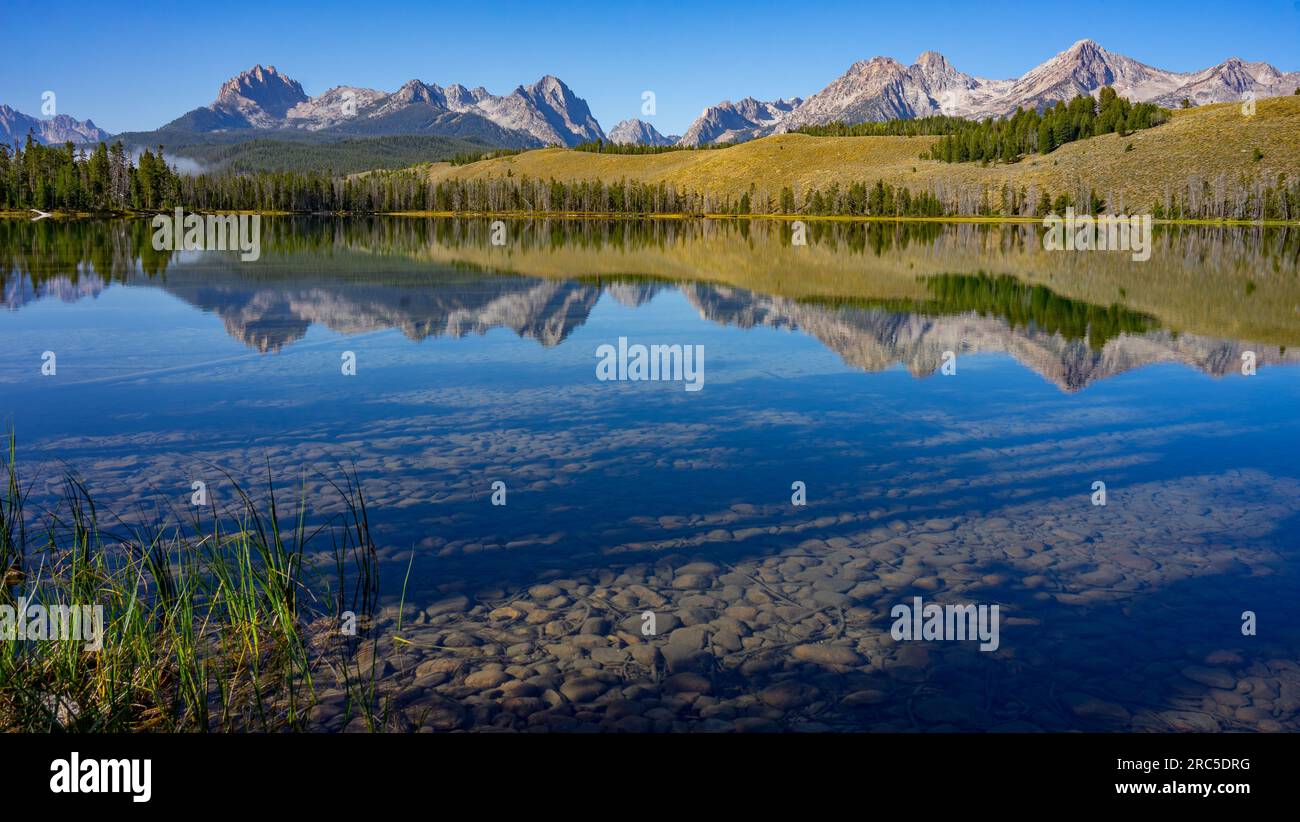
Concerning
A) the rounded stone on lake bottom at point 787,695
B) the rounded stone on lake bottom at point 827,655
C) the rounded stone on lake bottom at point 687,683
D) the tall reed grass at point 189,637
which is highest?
the tall reed grass at point 189,637

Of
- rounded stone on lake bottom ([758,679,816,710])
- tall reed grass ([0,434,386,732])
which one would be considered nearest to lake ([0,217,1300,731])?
rounded stone on lake bottom ([758,679,816,710])

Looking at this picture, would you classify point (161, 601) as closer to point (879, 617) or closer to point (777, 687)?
point (777, 687)

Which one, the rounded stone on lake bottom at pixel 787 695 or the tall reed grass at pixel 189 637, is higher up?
the tall reed grass at pixel 189 637

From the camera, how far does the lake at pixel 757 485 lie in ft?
29.5

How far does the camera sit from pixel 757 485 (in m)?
15.1

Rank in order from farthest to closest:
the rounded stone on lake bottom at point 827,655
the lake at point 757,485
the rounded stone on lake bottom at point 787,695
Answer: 1. the rounded stone on lake bottom at point 827,655
2. the lake at point 757,485
3. the rounded stone on lake bottom at point 787,695

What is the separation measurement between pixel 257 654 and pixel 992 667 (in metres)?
7.00

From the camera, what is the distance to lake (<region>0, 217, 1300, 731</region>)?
29.5ft

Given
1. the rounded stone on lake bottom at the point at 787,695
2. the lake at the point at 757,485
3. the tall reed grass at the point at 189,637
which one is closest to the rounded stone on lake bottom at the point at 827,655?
the lake at the point at 757,485

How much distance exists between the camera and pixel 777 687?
8.81 metres

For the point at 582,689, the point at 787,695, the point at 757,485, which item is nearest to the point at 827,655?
the point at 787,695

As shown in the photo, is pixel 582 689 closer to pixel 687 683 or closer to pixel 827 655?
pixel 687 683

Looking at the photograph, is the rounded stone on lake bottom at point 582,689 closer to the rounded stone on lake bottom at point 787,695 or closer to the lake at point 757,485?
the lake at point 757,485
